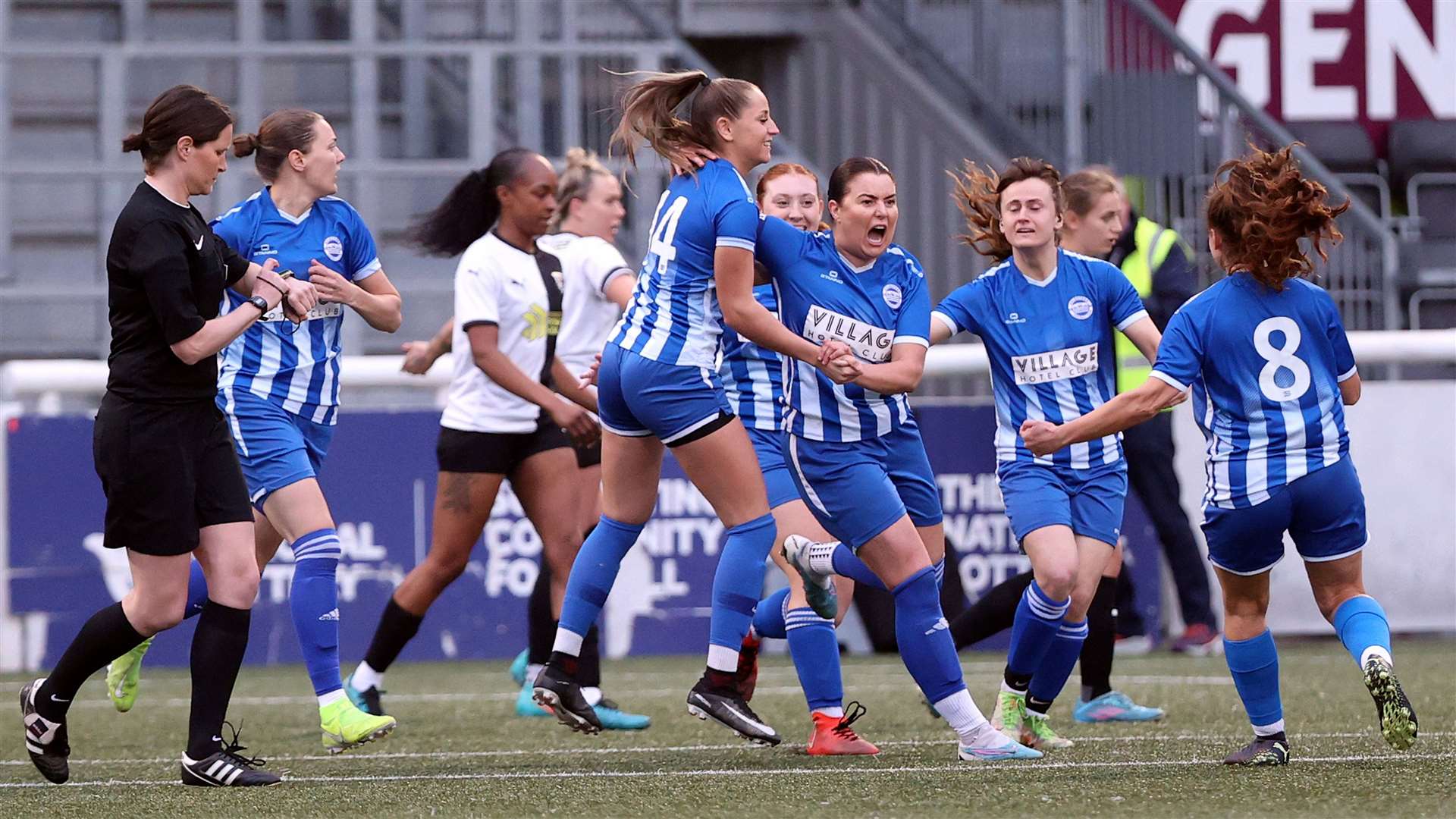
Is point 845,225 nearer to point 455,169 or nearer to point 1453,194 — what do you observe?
point 455,169

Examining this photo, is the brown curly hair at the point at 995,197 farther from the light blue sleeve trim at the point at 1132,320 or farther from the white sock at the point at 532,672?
the white sock at the point at 532,672

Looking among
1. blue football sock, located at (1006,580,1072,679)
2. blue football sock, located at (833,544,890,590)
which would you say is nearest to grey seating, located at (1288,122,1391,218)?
blue football sock, located at (833,544,890,590)

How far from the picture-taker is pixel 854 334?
17.1 ft

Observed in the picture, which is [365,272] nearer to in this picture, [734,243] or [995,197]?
[734,243]

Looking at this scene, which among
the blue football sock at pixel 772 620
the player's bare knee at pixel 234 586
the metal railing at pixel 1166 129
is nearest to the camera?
the player's bare knee at pixel 234 586

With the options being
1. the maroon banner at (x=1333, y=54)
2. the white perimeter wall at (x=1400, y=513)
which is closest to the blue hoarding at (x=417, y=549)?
the white perimeter wall at (x=1400, y=513)

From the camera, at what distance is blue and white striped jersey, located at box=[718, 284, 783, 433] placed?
5887 millimetres

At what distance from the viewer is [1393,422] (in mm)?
9594

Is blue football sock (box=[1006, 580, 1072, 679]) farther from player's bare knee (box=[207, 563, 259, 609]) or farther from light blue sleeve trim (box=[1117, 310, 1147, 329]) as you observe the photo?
player's bare knee (box=[207, 563, 259, 609])

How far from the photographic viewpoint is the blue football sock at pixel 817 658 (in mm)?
5465

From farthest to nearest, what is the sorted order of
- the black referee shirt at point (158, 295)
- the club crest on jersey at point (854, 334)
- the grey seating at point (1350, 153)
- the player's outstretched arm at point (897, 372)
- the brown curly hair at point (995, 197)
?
the grey seating at point (1350, 153) < the brown curly hair at point (995, 197) < the club crest on jersey at point (854, 334) < the player's outstretched arm at point (897, 372) < the black referee shirt at point (158, 295)

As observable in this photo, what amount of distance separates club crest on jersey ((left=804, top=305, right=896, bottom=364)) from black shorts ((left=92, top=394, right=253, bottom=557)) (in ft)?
5.13

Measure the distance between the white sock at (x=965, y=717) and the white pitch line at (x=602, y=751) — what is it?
22.0 inches

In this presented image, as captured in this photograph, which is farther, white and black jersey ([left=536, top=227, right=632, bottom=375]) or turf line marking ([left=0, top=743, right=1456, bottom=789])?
white and black jersey ([left=536, top=227, right=632, bottom=375])
